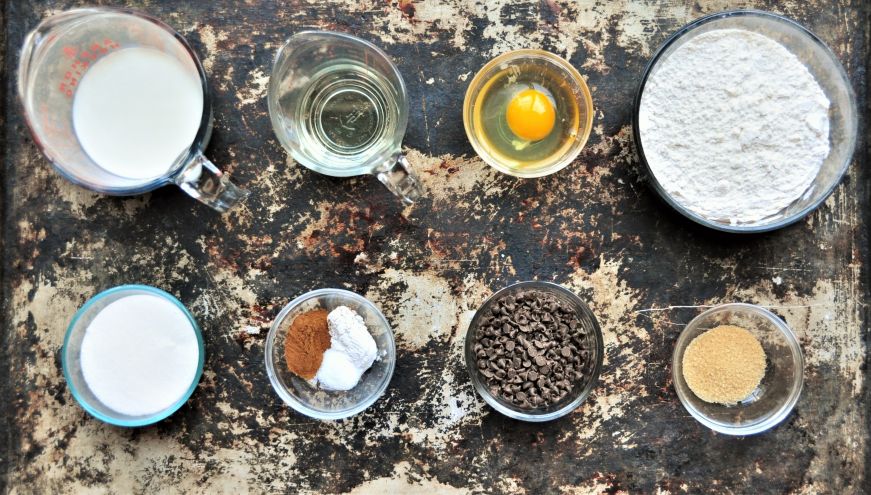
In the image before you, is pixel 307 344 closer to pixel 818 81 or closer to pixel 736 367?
pixel 736 367

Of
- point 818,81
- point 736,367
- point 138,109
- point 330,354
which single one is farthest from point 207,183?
point 818,81

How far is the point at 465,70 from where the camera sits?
5.22 feet

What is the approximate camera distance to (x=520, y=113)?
152cm

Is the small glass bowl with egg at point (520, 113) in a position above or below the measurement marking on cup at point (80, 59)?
above

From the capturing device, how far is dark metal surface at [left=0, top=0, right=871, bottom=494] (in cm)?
158

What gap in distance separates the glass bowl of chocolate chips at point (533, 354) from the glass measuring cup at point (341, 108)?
402mm

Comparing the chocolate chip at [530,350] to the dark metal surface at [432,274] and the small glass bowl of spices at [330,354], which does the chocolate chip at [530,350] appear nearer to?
the dark metal surface at [432,274]

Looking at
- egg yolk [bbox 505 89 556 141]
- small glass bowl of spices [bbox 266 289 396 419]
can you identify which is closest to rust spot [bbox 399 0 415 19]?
egg yolk [bbox 505 89 556 141]

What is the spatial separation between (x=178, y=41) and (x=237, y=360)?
2.71 feet

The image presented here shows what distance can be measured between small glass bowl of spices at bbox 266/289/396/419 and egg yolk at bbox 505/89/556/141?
23.7 inches

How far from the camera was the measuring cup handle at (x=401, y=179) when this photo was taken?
1.50m

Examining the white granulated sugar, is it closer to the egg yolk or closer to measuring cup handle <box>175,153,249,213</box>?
the egg yolk

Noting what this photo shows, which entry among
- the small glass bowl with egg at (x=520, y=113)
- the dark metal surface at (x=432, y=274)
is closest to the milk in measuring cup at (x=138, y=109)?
the dark metal surface at (x=432, y=274)

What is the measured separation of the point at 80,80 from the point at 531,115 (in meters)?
1.12
